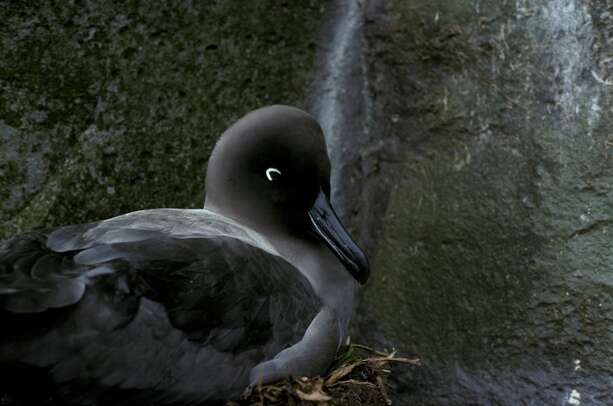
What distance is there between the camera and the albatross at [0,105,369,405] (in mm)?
1845

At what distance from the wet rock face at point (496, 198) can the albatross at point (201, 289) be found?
0.54 m

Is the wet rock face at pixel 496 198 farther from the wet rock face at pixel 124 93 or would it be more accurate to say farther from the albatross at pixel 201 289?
the albatross at pixel 201 289

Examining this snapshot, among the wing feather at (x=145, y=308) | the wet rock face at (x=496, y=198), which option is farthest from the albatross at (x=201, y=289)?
the wet rock face at (x=496, y=198)

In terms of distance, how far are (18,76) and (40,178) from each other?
287 millimetres

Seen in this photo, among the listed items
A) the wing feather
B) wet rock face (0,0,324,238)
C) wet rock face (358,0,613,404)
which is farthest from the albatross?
wet rock face (358,0,613,404)

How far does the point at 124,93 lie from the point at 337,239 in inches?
33.0

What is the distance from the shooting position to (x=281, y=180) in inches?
98.9

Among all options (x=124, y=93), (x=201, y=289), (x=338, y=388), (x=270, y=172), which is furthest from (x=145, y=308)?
(x=124, y=93)

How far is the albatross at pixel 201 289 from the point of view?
1.84m

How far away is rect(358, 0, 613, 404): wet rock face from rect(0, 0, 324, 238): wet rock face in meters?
0.43

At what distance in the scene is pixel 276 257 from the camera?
92.4 inches

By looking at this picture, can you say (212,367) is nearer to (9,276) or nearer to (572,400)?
(9,276)

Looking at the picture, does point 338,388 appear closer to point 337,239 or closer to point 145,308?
point 337,239

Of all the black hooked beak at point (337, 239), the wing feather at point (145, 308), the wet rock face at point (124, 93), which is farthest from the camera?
the wet rock face at point (124, 93)
